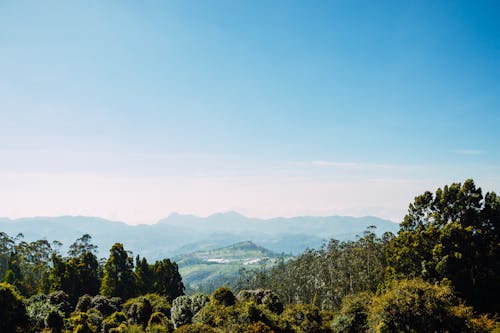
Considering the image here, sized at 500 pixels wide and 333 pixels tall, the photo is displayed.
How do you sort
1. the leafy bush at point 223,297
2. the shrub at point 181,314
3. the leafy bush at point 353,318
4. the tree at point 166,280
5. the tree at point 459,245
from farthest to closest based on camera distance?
the tree at point 166,280
the tree at point 459,245
the leafy bush at point 223,297
the shrub at point 181,314
the leafy bush at point 353,318

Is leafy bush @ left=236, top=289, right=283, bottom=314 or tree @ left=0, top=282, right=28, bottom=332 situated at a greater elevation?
tree @ left=0, top=282, right=28, bottom=332

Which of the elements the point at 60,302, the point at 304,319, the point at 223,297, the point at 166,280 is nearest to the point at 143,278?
the point at 166,280

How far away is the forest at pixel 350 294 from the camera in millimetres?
25250

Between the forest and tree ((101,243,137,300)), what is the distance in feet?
0.46

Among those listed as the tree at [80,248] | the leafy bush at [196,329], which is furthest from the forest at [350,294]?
the tree at [80,248]

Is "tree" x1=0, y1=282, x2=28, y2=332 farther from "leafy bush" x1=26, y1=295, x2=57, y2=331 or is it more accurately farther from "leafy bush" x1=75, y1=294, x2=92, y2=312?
"leafy bush" x1=75, y1=294, x2=92, y2=312

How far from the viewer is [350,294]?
140 feet

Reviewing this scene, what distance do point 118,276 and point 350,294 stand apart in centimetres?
3243

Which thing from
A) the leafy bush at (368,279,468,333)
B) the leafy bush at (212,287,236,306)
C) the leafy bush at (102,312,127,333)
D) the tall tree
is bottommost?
the tall tree

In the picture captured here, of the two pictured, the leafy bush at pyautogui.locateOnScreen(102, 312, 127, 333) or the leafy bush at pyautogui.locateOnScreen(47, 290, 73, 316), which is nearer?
the leafy bush at pyautogui.locateOnScreen(102, 312, 127, 333)

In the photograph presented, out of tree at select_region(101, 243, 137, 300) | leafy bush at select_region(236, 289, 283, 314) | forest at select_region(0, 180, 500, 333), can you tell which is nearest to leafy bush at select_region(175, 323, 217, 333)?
forest at select_region(0, 180, 500, 333)

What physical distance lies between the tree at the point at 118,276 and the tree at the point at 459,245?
118 ft

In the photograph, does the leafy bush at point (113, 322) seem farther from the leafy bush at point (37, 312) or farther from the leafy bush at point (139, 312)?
the leafy bush at point (37, 312)

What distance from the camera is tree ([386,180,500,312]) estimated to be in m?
35.2
